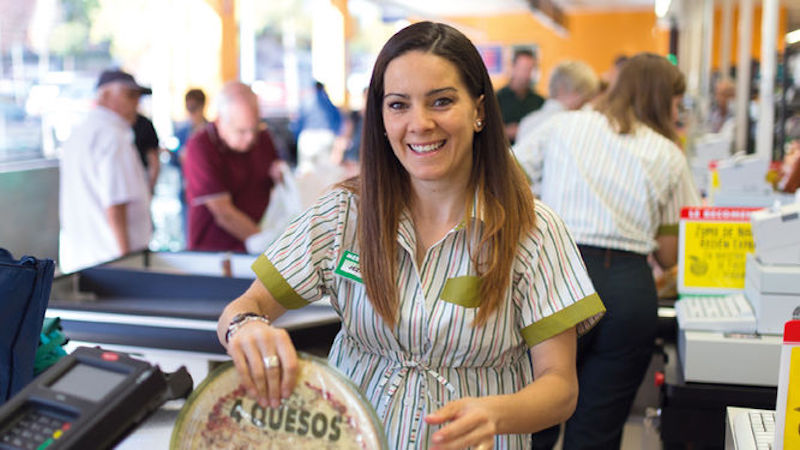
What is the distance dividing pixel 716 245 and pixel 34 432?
7.81 ft

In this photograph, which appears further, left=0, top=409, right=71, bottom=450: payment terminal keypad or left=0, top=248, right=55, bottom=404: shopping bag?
left=0, top=248, right=55, bottom=404: shopping bag

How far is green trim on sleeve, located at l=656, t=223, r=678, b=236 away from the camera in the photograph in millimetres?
3113

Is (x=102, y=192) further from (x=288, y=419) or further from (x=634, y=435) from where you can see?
(x=288, y=419)

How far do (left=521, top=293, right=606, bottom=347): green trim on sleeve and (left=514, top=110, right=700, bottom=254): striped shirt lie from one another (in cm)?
142

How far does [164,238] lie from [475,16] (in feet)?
50.0

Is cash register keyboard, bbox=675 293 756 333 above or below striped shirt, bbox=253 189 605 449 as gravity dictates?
below

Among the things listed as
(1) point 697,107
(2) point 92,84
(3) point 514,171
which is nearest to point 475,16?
(1) point 697,107

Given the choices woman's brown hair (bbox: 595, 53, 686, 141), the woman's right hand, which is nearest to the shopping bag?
the woman's right hand

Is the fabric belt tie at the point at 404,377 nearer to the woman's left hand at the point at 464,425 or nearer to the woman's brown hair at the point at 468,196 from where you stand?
the woman's brown hair at the point at 468,196

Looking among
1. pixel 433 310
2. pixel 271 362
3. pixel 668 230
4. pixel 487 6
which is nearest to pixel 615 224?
pixel 668 230

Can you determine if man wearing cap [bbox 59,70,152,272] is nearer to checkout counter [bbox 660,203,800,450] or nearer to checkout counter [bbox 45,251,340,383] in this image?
checkout counter [bbox 45,251,340,383]

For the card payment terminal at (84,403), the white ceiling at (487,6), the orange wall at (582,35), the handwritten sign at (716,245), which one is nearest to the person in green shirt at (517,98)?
the handwritten sign at (716,245)

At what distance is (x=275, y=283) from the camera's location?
167 cm

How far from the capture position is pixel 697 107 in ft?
38.7
